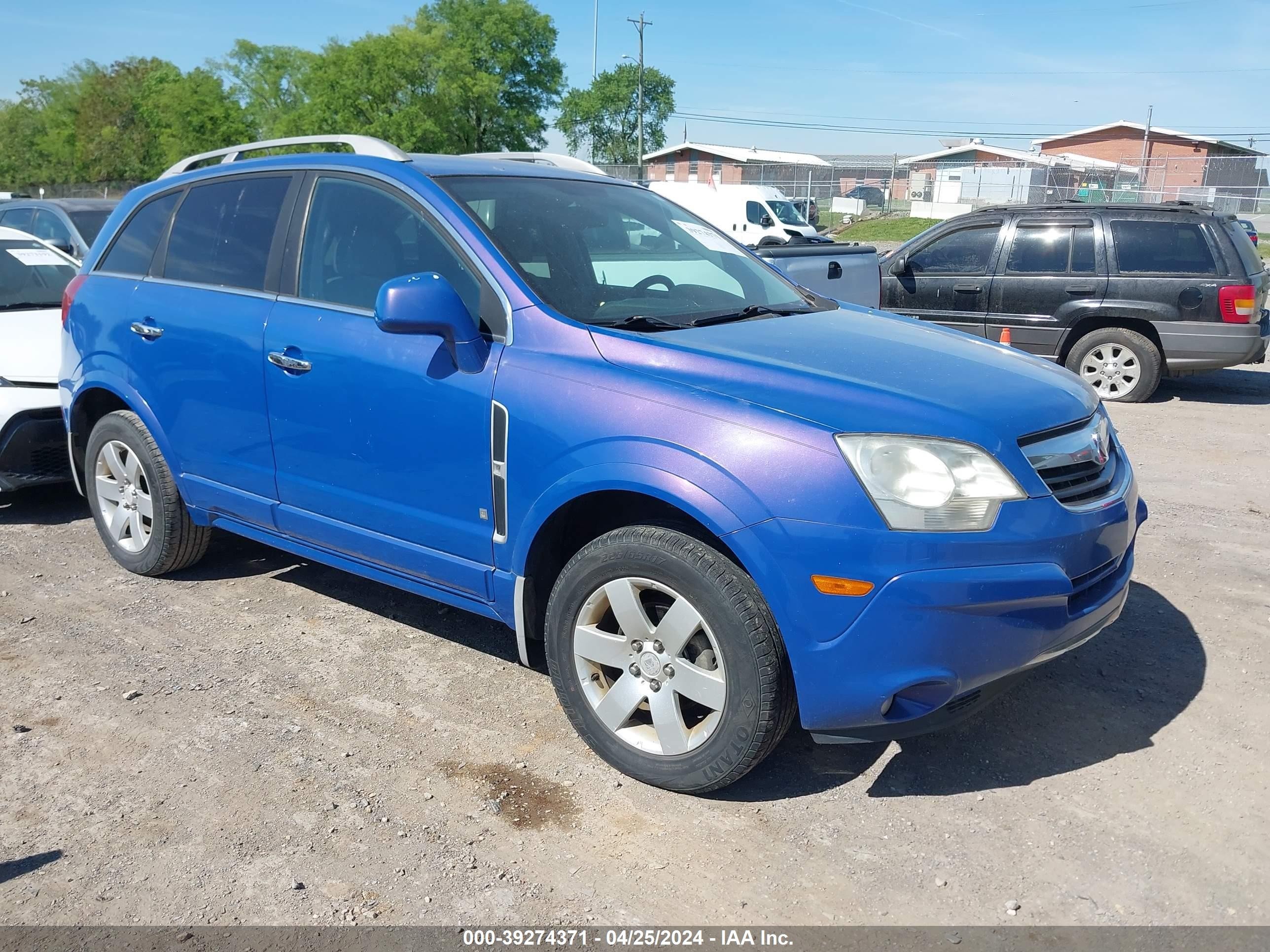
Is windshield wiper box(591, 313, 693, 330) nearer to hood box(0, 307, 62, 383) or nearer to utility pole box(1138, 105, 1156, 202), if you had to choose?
hood box(0, 307, 62, 383)

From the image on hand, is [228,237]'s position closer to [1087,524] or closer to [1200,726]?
[1087,524]

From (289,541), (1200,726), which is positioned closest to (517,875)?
(289,541)

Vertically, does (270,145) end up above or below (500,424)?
above

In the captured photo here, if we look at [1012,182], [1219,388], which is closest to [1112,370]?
[1219,388]

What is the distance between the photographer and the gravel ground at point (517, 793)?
266 cm

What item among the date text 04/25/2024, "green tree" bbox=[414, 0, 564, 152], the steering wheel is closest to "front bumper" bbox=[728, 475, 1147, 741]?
the date text 04/25/2024

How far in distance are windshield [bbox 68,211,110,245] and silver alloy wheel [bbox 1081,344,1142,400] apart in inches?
407

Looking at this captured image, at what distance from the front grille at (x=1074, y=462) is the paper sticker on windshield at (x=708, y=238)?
179 centimetres

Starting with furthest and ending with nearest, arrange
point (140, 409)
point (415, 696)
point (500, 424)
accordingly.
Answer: point (140, 409)
point (415, 696)
point (500, 424)

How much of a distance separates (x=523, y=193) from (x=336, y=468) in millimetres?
1258

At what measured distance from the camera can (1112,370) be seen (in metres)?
9.37

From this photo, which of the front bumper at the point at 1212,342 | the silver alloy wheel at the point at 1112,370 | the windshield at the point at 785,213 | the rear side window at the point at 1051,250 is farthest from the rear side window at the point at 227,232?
the windshield at the point at 785,213

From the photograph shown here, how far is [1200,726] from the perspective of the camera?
11.5 feet

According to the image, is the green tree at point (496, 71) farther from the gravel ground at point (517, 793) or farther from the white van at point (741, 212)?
the gravel ground at point (517, 793)
